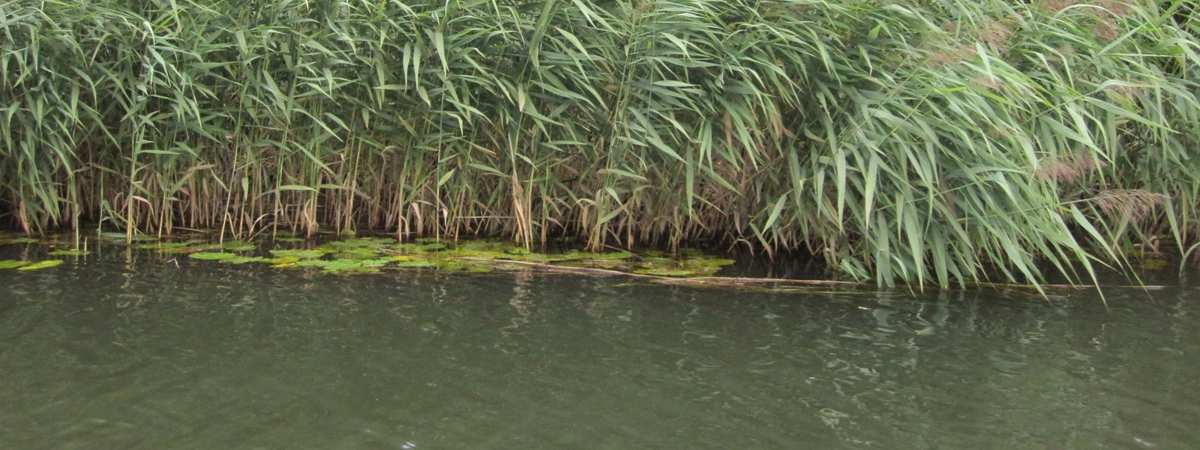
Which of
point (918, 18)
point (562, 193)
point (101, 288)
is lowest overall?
point (101, 288)

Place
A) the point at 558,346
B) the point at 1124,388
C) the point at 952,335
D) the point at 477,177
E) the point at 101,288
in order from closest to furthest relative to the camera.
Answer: the point at 1124,388 → the point at 558,346 → the point at 952,335 → the point at 101,288 → the point at 477,177

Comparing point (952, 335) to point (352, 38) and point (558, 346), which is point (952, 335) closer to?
point (558, 346)

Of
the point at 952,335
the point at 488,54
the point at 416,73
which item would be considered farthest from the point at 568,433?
the point at 488,54

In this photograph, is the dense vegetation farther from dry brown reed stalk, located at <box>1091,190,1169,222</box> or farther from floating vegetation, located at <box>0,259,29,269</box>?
floating vegetation, located at <box>0,259,29,269</box>

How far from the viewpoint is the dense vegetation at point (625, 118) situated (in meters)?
4.55

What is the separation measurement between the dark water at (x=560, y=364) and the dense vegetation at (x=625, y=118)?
1.84 ft

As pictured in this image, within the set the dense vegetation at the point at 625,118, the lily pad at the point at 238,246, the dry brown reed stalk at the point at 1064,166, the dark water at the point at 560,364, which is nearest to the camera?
the dark water at the point at 560,364

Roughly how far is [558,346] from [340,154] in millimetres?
2170

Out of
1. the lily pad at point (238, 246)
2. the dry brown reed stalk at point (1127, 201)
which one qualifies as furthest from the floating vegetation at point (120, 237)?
the dry brown reed stalk at point (1127, 201)

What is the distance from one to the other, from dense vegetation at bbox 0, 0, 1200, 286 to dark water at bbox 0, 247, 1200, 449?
0.56 metres

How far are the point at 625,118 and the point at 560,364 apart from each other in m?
1.77

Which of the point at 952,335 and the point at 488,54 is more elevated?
the point at 488,54

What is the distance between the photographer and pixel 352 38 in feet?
15.8

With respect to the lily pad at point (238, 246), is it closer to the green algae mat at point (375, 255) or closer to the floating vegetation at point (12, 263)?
the green algae mat at point (375, 255)
